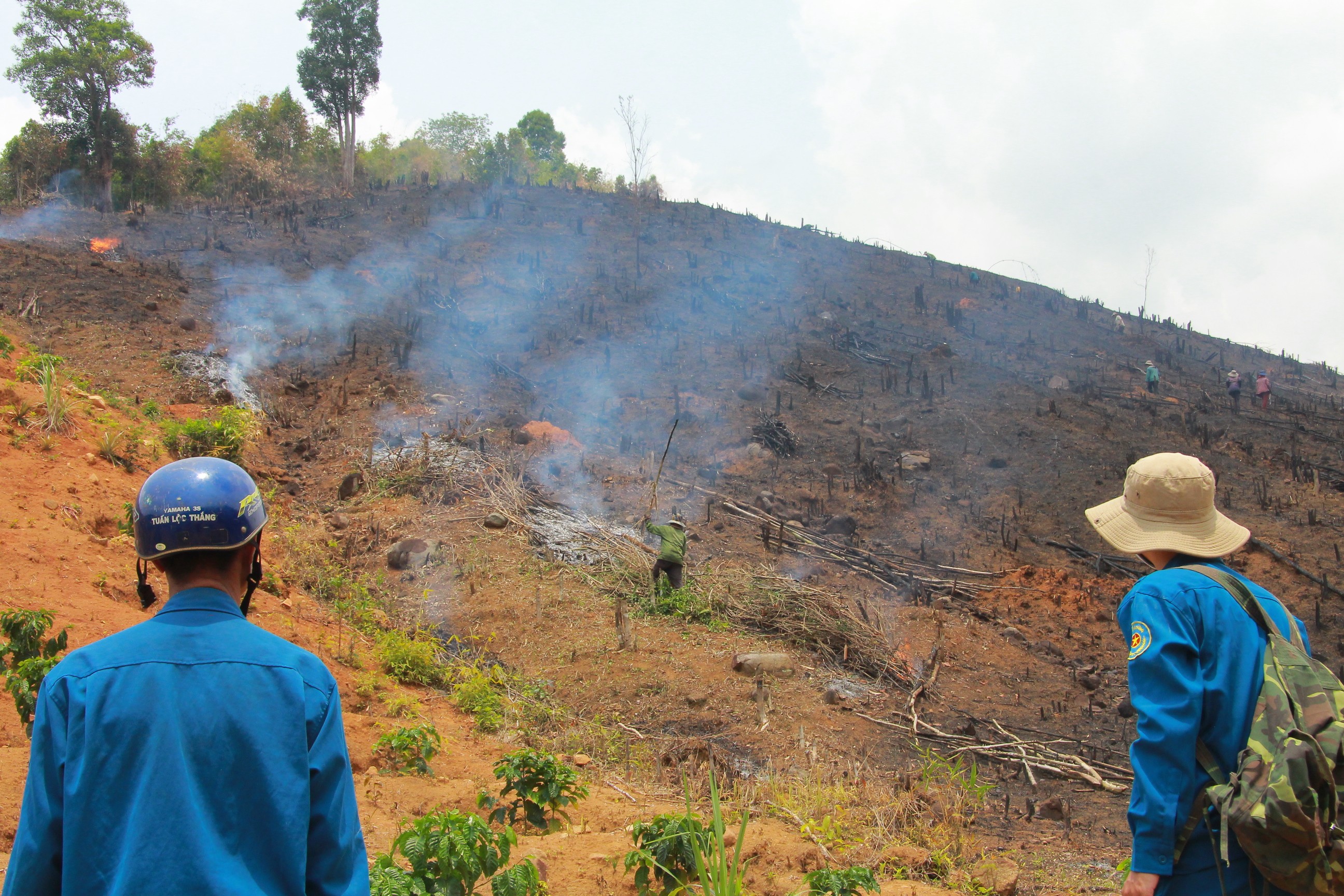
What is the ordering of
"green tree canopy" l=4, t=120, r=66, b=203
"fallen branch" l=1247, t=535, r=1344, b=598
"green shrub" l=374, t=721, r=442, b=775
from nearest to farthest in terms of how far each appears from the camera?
"green shrub" l=374, t=721, r=442, b=775 < "fallen branch" l=1247, t=535, r=1344, b=598 < "green tree canopy" l=4, t=120, r=66, b=203

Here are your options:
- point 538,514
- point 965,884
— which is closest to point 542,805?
point 965,884

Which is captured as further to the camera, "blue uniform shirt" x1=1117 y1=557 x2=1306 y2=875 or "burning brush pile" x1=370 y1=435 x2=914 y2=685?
"burning brush pile" x1=370 y1=435 x2=914 y2=685

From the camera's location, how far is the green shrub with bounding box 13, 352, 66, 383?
9562 mm

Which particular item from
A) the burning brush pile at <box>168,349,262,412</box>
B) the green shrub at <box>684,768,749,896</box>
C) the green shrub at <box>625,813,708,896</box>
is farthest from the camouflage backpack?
the burning brush pile at <box>168,349,262,412</box>

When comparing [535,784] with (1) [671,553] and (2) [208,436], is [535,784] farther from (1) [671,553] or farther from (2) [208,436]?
(2) [208,436]

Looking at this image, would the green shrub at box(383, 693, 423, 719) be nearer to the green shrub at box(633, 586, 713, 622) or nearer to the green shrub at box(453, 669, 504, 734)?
the green shrub at box(453, 669, 504, 734)

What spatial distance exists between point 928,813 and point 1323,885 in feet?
12.2

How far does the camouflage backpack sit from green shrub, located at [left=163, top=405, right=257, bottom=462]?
10573 mm

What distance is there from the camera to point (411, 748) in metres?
5.00

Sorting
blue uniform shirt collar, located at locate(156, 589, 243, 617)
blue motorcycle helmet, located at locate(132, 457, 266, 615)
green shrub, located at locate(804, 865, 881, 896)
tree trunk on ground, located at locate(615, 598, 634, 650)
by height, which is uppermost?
blue motorcycle helmet, located at locate(132, 457, 266, 615)

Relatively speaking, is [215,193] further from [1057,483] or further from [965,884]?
[965,884]

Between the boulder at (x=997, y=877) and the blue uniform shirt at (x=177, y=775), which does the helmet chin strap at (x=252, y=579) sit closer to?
the blue uniform shirt at (x=177, y=775)

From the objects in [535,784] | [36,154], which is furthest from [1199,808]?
[36,154]

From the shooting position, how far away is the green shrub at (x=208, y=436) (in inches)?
408
